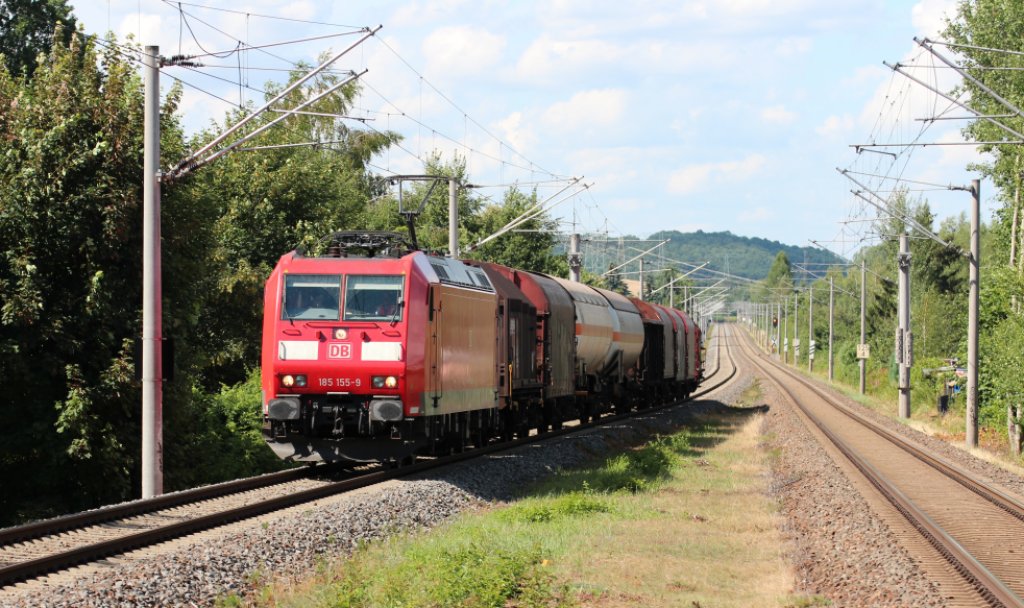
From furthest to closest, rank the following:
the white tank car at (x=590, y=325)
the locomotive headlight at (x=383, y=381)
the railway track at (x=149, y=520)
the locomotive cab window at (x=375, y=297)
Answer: the white tank car at (x=590, y=325) → the locomotive cab window at (x=375, y=297) → the locomotive headlight at (x=383, y=381) → the railway track at (x=149, y=520)

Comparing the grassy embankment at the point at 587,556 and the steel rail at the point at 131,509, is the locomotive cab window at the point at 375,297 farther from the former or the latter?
the grassy embankment at the point at 587,556

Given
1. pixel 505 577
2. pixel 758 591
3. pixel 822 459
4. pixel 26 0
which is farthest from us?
pixel 26 0

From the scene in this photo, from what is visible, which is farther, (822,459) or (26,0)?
(26,0)

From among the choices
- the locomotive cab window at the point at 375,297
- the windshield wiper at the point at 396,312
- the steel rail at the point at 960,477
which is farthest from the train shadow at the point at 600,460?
the steel rail at the point at 960,477

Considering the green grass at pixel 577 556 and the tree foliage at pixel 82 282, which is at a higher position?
the tree foliage at pixel 82 282

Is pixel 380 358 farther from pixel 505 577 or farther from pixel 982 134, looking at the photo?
pixel 982 134

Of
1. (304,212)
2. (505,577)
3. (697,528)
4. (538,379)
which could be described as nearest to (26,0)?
(304,212)

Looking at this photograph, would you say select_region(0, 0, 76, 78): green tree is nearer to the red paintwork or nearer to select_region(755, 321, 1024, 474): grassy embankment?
the red paintwork

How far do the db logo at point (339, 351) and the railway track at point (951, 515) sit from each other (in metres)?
8.60

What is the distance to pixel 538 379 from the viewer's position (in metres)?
29.4

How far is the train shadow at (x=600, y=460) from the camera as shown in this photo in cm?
2083

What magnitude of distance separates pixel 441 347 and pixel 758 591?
964 centimetres

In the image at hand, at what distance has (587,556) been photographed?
44.7ft

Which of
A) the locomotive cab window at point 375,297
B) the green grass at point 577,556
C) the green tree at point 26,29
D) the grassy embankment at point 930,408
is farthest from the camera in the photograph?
the green tree at point 26,29
